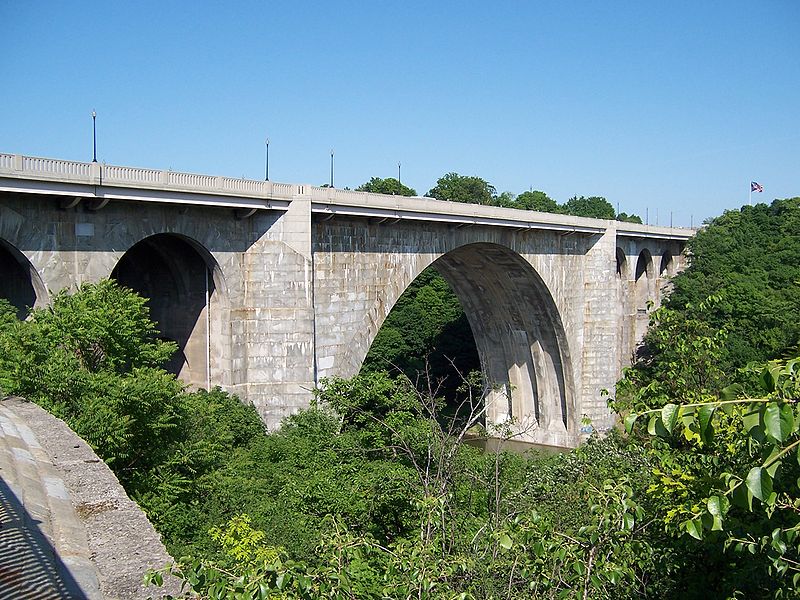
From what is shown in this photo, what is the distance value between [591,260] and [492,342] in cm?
742

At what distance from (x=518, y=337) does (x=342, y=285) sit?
20250 mm

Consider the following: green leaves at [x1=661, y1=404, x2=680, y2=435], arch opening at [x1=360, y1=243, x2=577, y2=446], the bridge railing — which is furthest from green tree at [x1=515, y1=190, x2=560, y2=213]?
green leaves at [x1=661, y1=404, x2=680, y2=435]

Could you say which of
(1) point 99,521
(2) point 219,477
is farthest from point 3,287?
(1) point 99,521

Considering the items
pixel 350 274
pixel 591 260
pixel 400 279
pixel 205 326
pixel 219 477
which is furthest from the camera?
pixel 591 260

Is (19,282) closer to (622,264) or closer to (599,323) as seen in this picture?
(599,323)

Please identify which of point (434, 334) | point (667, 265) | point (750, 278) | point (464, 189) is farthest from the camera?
point (464, 189)

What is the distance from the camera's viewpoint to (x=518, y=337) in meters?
42.1

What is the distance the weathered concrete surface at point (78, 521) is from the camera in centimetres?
554

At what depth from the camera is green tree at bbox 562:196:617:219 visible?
110 meters

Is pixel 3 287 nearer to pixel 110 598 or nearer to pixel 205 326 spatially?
pixel 205 326

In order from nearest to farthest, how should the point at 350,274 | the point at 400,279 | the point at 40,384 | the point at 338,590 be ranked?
1. the point at 338,590
2. the point at 40,384
3. the point at 350,274
4. the point at 400,279

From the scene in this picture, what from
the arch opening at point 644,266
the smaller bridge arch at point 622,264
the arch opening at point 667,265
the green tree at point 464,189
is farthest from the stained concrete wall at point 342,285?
the green tree at point 464,189

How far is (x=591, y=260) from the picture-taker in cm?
4031

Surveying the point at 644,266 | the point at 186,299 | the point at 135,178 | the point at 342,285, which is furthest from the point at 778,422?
the point at 644,266
